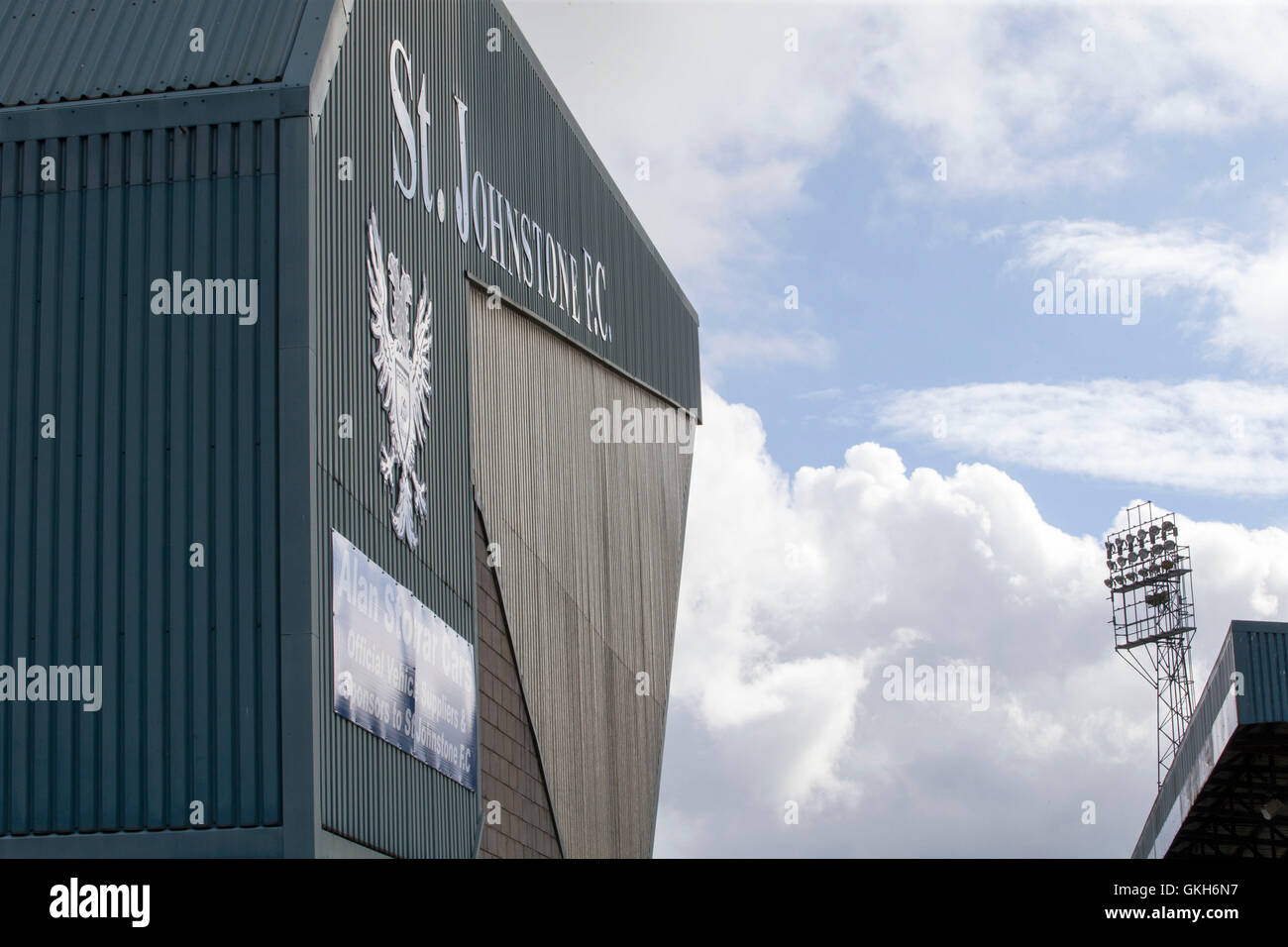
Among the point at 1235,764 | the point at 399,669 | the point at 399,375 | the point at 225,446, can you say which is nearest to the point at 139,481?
the point at 225,446

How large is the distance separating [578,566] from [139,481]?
16.0 metres

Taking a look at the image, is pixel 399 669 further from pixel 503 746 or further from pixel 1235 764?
pixel 1235 764

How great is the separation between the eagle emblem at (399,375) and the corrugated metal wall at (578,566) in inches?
129

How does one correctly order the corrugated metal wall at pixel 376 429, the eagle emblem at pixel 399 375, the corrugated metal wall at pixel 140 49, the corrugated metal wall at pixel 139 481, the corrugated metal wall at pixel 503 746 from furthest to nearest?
the corrugated metal wall at pixel 503 746, the eagle emblem at pixel 399 375, the corrugated metal wall at pixel 140 49, the corrugated metal wall at pixel 376 429, the corrugated metal wall at pixel 139 481

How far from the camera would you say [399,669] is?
61.9 ft

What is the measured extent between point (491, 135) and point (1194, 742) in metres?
17.7

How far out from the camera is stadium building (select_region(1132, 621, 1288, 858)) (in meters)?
26.3

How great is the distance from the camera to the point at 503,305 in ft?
89.4

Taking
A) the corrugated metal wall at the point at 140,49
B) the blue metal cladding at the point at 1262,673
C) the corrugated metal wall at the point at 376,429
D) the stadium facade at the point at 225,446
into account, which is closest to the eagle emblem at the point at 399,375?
the stadium facade at the point at 225,446

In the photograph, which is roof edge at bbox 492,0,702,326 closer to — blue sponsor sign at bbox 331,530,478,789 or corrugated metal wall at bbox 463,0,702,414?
corrugated metal wall at bbox 463,0,702,414

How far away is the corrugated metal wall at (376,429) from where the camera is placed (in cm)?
1678

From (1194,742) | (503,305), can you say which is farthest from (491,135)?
(1194,742)

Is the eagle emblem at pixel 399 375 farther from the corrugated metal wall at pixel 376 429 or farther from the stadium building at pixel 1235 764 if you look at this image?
the stadium building at pixel 1235 764
